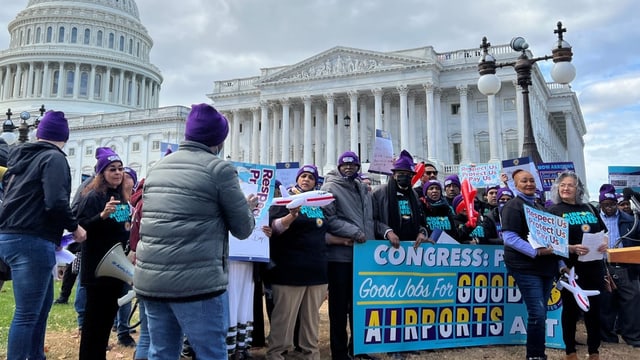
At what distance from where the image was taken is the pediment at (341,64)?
1811 inches

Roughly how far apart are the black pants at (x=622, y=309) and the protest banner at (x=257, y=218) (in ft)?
17.3

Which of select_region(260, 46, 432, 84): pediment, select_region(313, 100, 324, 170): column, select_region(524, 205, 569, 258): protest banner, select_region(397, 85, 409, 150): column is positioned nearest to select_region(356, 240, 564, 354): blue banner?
select_region(524, 205, 569, 258): protest banner

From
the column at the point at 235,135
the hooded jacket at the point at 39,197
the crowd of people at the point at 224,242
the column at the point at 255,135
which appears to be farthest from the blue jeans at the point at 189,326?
the column at the point at 235,135

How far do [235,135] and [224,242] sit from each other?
2059 inches

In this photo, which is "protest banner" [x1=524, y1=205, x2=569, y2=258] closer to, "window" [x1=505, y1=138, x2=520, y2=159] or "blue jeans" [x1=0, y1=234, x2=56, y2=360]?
"blue jeans" [x1=0, y1=234, x2=56, y2=360]

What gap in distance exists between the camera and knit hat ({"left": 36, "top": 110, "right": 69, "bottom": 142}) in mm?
4387

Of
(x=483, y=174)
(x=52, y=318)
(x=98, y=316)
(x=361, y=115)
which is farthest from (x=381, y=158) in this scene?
(x=361, y=115)

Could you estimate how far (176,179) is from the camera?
10.0 feet

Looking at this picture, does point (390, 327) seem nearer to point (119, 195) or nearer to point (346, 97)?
point (119, 195)

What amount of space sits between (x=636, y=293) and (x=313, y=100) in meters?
44.3

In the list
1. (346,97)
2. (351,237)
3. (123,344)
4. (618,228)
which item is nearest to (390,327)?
(351,237)

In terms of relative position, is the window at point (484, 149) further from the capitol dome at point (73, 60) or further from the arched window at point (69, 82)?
the arched window at point (69, 82)

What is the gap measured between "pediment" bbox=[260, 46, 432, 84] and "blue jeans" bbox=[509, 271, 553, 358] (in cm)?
4146

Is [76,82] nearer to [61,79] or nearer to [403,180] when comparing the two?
[61,79]
